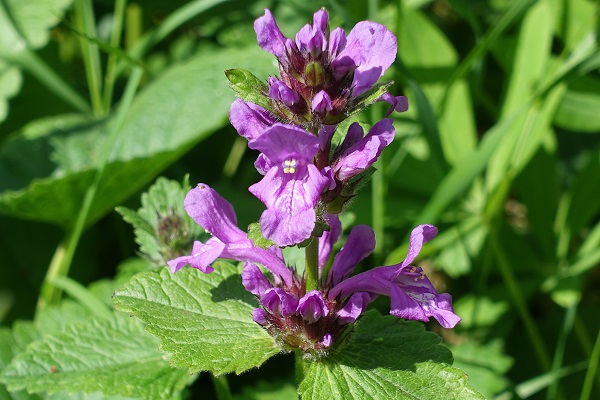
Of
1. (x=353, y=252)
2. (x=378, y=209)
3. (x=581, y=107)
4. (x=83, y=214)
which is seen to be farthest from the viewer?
(x=581, y=107)

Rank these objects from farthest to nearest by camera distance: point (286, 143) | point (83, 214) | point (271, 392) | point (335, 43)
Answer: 1. point (83, 214)
2. point (271, 392)
3. point (335, 43)
4. point (286, 143)

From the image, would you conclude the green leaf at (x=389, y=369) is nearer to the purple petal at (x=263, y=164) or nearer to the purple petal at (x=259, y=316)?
the purple petal at (x=259, y=316)

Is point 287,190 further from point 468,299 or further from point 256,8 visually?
point 256,8

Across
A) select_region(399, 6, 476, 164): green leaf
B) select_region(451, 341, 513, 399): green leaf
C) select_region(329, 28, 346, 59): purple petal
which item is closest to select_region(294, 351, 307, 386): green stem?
select_region(329, 28, 346, 59): purple petal

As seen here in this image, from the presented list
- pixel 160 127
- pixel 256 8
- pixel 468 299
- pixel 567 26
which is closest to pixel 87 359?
pixel 160 127

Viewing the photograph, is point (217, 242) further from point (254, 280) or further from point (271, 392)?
point (271, 392)

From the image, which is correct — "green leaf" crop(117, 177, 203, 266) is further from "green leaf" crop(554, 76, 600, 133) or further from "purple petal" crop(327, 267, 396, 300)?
"green leaf" crop(554, 76, 600, 133)

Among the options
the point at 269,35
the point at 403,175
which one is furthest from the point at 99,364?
the point at 403,175
